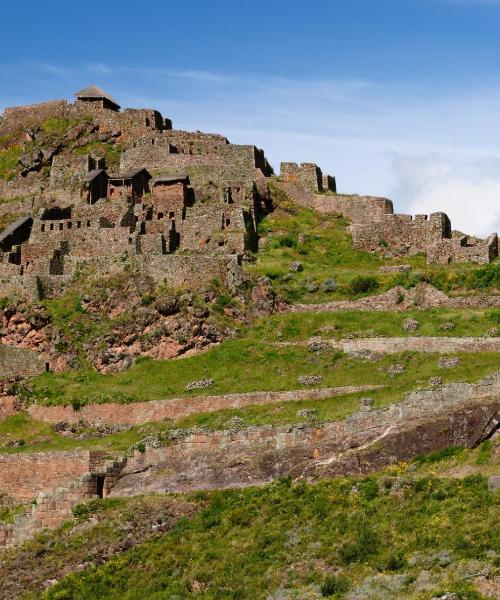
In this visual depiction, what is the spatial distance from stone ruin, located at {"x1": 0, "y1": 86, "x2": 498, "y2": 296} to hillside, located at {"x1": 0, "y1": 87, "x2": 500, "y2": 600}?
17 cm

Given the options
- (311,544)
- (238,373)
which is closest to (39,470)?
(238,373)

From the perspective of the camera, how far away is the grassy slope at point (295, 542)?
34469 millimetres

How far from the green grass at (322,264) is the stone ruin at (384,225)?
0.83m

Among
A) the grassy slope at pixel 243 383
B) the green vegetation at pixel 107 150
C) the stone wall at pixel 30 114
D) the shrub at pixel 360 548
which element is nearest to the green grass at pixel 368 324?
the grassy slope at pixel 243 383

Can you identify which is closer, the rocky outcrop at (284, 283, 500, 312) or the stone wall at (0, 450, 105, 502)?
the stone wall at (0, 450, 105, 502)

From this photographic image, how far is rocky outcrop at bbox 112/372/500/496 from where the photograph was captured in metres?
42.8

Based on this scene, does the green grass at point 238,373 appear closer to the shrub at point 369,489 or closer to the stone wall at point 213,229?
the stone wall at point 213,229

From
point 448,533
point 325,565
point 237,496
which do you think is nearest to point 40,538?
point 237,496

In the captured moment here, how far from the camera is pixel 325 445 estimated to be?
45344 millimetres

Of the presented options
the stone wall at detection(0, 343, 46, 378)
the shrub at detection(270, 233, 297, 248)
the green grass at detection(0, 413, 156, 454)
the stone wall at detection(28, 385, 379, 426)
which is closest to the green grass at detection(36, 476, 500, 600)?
the green grass at detection(0, 413, 156, 454)

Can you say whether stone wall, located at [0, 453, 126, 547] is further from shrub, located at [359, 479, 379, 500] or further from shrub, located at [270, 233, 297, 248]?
shrub, located at [270, 233, 297, 248]

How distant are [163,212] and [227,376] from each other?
1777 centimetres

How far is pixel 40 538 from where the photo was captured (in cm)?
4528

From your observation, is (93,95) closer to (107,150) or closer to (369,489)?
(107,150)
